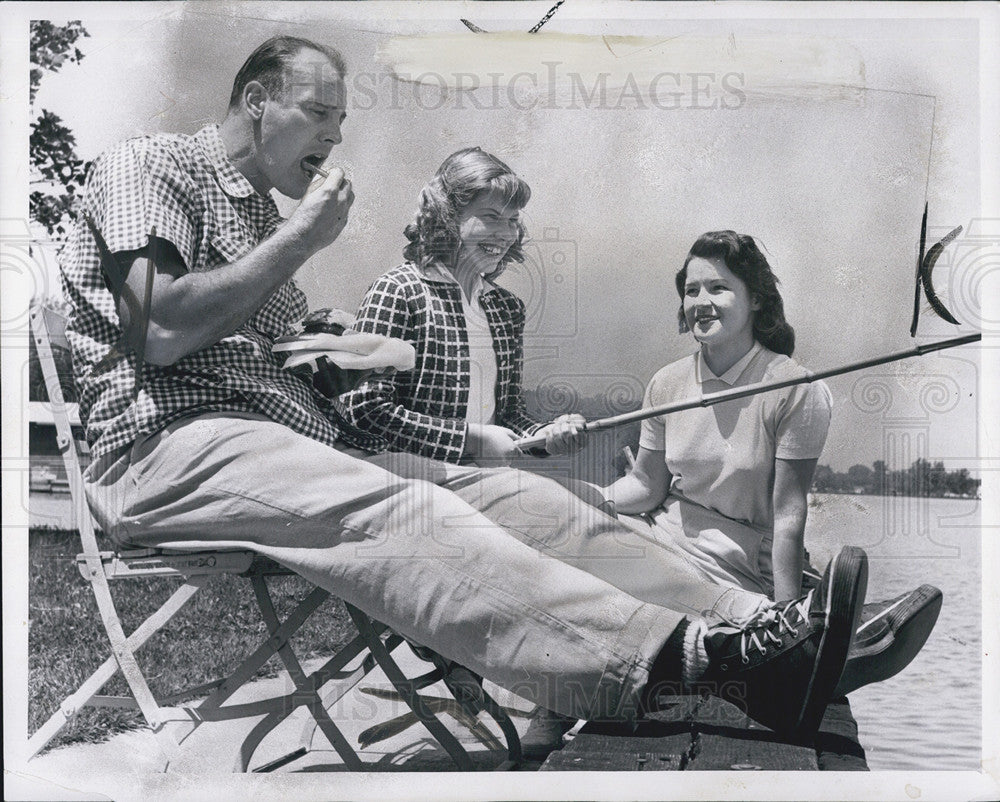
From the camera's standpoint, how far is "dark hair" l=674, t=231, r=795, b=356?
369 cm

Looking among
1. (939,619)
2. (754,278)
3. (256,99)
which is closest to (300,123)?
(256,99)

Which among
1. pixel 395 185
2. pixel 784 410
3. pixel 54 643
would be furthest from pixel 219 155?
pixel 784 410

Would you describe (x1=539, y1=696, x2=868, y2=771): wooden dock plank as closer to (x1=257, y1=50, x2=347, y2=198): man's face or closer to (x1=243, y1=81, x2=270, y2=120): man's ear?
(x1=257, y1=50, x2=347, y2=198): man's face

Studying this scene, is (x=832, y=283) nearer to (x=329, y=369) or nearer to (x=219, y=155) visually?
(x=329, y=369)

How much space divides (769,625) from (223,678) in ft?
5.92

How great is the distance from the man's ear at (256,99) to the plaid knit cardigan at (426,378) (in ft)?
2.31

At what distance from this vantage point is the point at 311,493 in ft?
11.5

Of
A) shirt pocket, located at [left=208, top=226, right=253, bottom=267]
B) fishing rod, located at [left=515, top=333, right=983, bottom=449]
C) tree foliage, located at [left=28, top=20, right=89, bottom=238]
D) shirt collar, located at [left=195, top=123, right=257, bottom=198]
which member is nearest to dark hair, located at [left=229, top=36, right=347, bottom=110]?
shirt collar, located at [left=195, top=123, right=257, bottom=198]

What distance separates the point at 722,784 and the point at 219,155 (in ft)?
8.93

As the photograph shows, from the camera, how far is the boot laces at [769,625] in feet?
11.4

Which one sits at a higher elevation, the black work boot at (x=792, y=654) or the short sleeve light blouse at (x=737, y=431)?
the short sleeve light blouse at (x=737, y=431)

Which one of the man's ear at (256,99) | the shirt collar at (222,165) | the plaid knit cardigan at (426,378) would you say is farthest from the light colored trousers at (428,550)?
the man's ear at (256,99)

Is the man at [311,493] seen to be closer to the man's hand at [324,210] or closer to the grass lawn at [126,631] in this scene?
the man's hand at [324,210]

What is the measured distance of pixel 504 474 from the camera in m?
3.66
